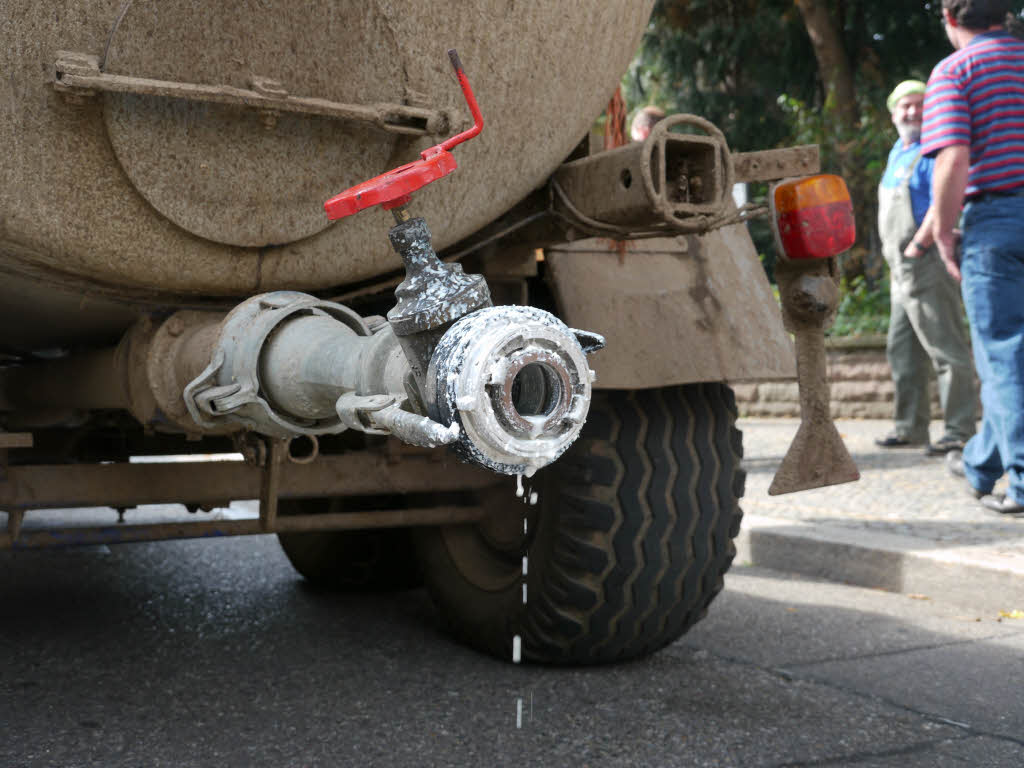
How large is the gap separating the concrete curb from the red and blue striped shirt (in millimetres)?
1442

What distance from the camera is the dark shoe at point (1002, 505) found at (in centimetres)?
461

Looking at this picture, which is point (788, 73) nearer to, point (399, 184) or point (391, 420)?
point (399, 184)

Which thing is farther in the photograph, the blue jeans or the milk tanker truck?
the blue jeans

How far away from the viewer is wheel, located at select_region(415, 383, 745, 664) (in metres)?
2.80

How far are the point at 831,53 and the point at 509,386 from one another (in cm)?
1322

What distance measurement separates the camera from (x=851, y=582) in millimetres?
4371

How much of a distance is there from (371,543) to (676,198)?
85.5 inches

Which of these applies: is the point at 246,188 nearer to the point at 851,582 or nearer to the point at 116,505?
the point at 116,505

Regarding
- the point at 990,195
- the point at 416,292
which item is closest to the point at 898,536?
the point at 990,195

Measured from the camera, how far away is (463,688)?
290cm

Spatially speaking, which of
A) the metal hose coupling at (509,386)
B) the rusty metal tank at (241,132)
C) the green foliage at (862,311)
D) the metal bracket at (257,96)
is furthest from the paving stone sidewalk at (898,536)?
the green foliage at (862,311)

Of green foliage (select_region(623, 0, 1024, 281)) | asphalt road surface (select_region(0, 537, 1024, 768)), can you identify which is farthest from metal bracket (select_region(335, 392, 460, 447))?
green foliage (select_region(623, 0, 1024, 281))

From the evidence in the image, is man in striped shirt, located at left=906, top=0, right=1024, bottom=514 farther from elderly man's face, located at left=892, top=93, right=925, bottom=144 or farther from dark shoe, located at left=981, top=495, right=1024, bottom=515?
elderly man's face, located at left=892, top=93, right=925, bottom=144

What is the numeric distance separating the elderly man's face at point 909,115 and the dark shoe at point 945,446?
5.65 ft
